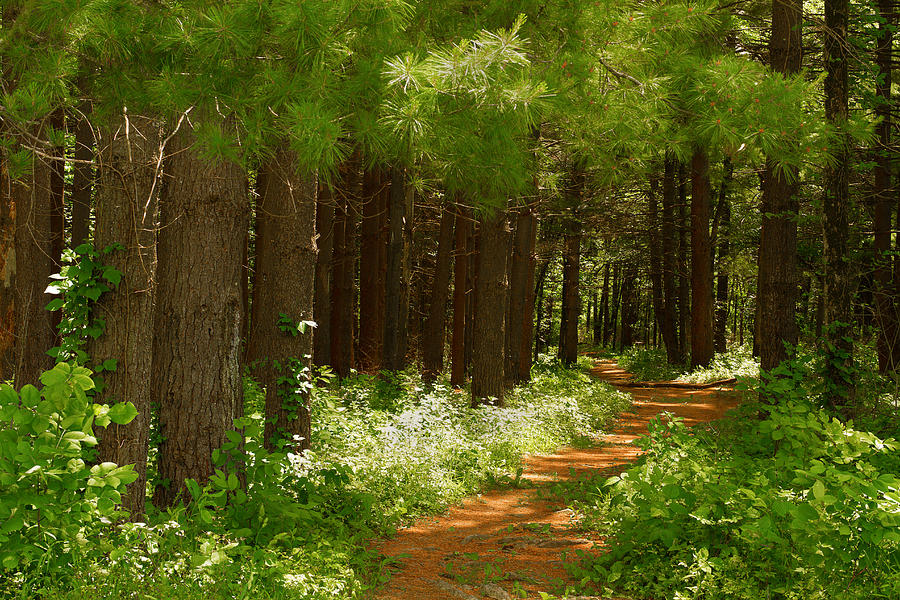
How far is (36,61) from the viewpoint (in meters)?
4.68

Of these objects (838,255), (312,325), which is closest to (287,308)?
(312,325)

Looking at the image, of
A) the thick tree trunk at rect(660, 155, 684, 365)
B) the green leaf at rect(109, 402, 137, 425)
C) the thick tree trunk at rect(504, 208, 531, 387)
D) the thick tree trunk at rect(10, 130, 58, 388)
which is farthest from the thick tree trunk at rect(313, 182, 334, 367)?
the thick tree trunk at rect(660, 155, 684, 365)

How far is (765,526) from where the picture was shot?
4480mm

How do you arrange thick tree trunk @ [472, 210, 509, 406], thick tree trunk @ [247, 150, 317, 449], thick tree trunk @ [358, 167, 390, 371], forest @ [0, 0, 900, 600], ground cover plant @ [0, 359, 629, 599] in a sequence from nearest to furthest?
ground cover plant @ [0, 359, 629, 599]
forest @ [0, 0, 900, 600]
thick tree trunk @ [247, 150, 317, 449]
thick tree trunk @ [472, 210, 509, 406]
thick tree trunk @ [358, 167, 390, 371]

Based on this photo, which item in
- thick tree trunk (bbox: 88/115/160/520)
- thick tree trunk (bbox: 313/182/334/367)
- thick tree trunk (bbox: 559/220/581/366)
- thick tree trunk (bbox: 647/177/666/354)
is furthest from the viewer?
thick tree trunk (bbox: 647/177/666/354)

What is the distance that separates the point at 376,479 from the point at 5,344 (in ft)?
21.6

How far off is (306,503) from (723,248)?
74.7 feet

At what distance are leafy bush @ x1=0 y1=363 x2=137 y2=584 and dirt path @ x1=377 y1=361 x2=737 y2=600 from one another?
7.74 ft

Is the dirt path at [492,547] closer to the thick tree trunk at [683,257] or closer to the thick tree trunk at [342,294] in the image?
the thick tree trunk at [342,294]

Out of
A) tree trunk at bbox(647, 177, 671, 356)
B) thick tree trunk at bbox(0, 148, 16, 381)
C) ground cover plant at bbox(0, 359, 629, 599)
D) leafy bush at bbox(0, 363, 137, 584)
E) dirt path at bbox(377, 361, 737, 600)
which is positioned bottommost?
dirt path at bbox(377, 361, 737, 600)

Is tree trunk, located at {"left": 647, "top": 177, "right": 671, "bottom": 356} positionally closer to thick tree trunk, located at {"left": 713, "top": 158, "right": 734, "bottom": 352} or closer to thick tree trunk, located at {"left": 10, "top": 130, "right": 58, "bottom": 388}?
thick tree trunk, located at {"left": 713, "top": 158, "right": 734, "bottom": 352}

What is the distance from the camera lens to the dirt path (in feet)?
18.0

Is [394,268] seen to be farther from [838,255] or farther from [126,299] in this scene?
[126,299]

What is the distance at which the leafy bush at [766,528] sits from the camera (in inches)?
173
